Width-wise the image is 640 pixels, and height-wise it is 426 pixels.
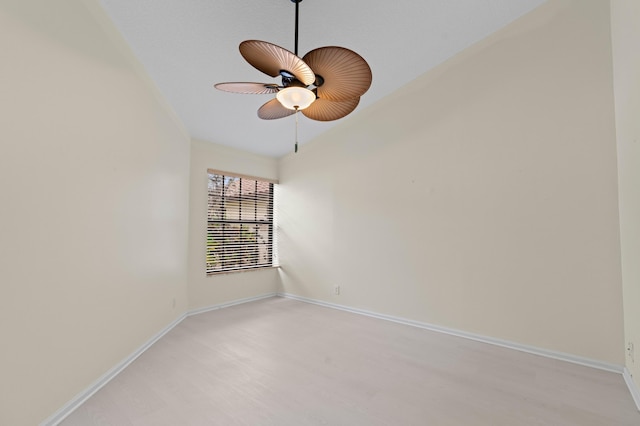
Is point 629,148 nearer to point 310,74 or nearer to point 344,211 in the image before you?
point 310,74

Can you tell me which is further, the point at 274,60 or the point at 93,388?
the point at 93,388

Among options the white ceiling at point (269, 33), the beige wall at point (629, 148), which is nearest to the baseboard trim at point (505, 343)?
the beige wall at point (629, 148)

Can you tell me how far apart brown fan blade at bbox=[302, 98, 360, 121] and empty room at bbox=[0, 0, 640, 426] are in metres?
0.03

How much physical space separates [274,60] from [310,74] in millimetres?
223

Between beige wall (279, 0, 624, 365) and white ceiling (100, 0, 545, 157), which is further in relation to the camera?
beige wall (279, 0, 624, 365)

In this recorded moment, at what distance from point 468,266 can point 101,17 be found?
12.4 feet

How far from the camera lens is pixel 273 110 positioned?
7.86 ft

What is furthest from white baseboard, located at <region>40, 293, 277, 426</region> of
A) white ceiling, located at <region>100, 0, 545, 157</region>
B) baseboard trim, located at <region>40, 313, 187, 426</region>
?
white ceiling, located at <region>100, 0, 545, 157</region>

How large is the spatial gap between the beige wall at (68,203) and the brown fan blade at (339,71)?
1.43 m

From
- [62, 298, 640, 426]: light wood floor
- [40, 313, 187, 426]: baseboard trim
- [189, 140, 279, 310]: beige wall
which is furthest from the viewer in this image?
[189, 140, 279, 310]: beige wall

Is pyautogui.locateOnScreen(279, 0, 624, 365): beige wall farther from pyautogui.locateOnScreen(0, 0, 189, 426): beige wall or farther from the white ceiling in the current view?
pyautogui.locateOnScreen(0, 0, 189, 426): beige wall

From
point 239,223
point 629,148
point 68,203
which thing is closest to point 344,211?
point 239,223

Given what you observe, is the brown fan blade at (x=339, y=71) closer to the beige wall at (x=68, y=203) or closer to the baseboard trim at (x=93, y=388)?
the beige wall at (x=68, y=203)

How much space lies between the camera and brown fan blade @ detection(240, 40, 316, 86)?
158 centimetres
